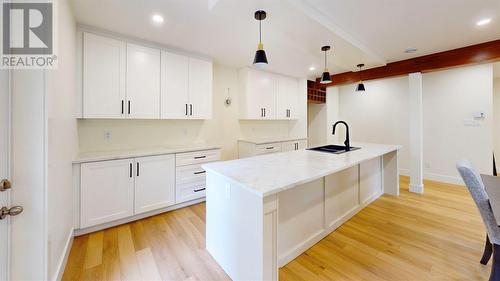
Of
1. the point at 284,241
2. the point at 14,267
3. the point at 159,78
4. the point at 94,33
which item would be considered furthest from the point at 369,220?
the point at 94,33

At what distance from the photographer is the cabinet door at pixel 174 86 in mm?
2986

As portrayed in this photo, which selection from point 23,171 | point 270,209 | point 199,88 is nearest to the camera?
point 23,171

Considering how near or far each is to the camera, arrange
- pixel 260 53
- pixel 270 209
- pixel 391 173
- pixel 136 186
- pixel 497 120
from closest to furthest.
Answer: pixel 270 209
pixel 260 53
pixel 136 186
pixel 391 173
pixel 497 120

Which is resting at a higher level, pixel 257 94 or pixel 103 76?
pixel 257 94

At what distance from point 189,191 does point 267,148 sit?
5.81 feet

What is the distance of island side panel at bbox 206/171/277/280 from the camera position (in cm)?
137

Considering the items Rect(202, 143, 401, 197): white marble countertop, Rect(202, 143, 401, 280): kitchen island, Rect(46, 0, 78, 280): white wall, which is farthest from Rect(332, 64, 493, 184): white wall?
Rect(46, 0, 78, 280): white wall

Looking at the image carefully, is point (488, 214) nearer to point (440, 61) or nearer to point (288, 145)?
point (440, 61)

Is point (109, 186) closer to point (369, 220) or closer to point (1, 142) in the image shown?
point (1, 142)

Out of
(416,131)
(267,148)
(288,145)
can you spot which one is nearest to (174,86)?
(267,148)

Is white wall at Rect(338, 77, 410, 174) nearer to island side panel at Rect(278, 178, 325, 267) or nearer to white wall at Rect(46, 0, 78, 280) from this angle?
island side panel at Rect(278, 178, 325, 267)

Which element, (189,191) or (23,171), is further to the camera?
(189,191)

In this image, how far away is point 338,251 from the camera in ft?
6.63

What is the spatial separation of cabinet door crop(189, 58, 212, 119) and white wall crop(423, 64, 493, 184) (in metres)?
4.65
